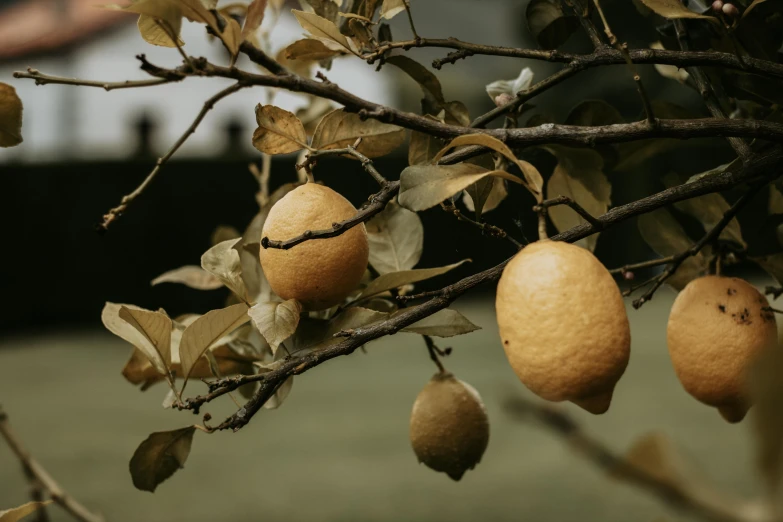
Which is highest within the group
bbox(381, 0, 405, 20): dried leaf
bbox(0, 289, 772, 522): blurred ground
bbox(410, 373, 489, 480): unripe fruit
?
bbox(381, 0, 405, 20): dried leaf

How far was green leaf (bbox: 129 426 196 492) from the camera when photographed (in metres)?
0.42

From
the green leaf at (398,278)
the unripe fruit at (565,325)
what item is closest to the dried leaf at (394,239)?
the green leaf at (398,278)

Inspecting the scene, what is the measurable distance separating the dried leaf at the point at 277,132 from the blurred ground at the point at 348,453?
151cm

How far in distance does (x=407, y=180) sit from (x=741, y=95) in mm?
257

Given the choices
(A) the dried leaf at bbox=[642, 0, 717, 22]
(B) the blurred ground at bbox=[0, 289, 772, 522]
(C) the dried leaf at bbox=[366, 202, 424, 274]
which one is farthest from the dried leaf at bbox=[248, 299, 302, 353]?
(B) the blurred ground at bbox=[0, 289, 772, 522]

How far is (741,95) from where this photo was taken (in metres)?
0.48

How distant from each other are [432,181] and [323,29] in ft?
0.42

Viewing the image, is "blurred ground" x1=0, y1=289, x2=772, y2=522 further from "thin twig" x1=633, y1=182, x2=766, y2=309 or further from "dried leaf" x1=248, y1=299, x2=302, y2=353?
"dried leaf" x1=248, y1=299, x2=302, y2=353

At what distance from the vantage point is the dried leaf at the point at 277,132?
1.29ft

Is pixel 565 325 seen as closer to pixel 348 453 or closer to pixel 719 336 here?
pixel 719 336

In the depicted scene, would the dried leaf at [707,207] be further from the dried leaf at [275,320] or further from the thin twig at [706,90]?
the dried leaf at [275,320]

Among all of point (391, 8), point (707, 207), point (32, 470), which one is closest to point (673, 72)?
point (707, 207)

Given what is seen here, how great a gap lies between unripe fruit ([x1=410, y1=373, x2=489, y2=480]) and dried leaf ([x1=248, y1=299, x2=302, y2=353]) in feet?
0.43

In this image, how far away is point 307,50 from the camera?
1.40ft
